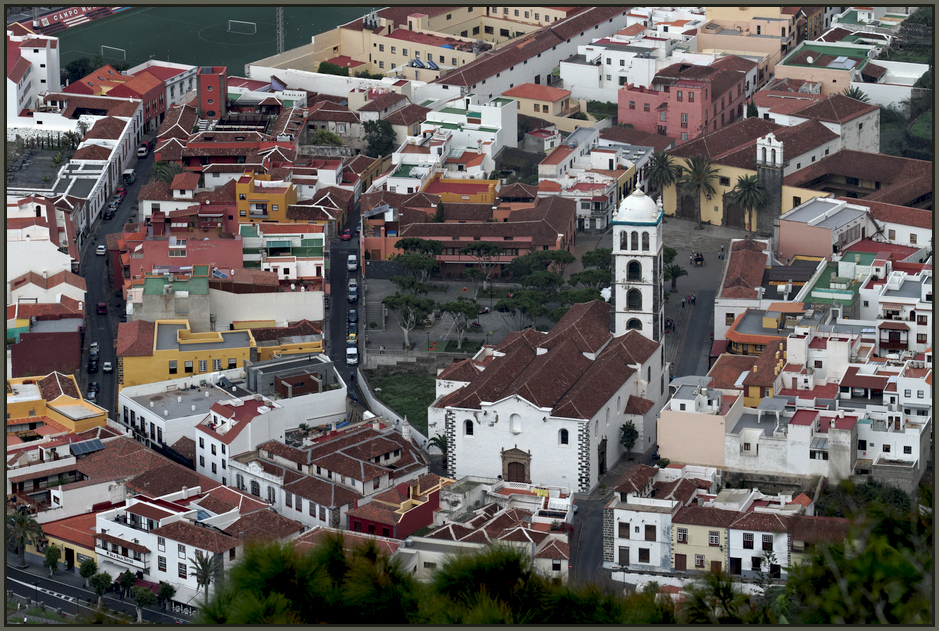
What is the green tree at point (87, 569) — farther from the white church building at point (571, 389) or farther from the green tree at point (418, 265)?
the green tree at point (418, 265)

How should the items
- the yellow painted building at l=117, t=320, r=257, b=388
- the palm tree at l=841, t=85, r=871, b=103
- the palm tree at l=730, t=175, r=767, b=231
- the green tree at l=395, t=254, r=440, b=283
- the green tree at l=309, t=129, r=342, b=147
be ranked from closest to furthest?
1. the yellow painted building at l=117, t=320, r=257, b=388
2. the green tree at l=395, t=254, r=440, b=283
3. the palm tree at l=730, t=175, r=767, b=231
4. the green tree at l=309, t=129, r=342, b=147
5. the palm tree at l=841, t=85, r=871, b=103

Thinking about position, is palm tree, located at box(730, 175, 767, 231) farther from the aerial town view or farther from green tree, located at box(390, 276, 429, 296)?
green tree, located at box(390, 276, 429, 296)

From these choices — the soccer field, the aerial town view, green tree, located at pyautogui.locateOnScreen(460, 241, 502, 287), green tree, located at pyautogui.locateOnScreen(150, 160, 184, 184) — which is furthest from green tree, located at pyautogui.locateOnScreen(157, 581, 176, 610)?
the soccer field

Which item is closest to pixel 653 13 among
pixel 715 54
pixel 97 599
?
pixel 715 54

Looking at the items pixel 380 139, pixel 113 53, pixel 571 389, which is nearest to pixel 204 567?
pixel 571 389

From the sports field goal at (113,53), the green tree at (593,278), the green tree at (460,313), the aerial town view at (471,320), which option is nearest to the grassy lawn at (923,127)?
the aerial town view at (471,320)

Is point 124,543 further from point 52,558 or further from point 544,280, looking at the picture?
point 544,280
